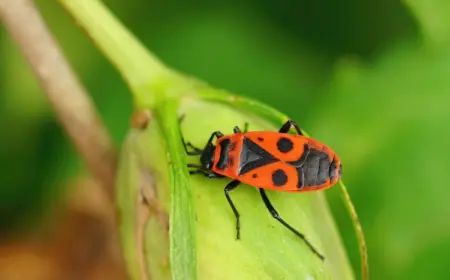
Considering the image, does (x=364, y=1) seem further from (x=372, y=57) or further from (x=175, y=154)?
(x=175, y=154)

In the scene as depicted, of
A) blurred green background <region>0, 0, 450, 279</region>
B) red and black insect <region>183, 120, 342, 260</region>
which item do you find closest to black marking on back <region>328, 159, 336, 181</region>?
red and black insect <region>183, 120, 342, 260</region>

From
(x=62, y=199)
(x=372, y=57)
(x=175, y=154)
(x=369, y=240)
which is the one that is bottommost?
(x=62, y=199)

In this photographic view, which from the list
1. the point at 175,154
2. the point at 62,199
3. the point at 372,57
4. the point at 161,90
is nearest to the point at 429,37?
the point at 372,57

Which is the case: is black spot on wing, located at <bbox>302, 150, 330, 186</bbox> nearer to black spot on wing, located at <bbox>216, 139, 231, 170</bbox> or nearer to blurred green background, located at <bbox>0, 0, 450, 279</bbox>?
black spot on wing, located at <bbox>216, 139, 231, 170</bbox>

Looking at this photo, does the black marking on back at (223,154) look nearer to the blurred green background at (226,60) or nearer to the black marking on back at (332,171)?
the black marking on back at (332,171)

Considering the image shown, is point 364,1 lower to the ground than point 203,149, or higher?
higher

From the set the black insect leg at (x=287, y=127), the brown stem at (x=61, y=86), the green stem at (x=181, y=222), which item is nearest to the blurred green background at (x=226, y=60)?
the black insect leg at (x=287, y=127)
